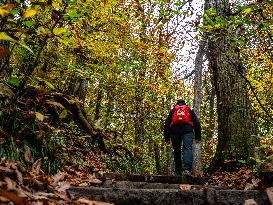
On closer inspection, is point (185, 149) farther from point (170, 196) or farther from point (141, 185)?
point (170, 196)

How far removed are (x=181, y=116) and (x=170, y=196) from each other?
4.33 meters

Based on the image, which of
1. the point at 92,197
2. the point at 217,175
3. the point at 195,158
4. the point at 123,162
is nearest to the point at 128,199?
the point at 92,197

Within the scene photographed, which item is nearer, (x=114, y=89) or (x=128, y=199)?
(x=128, y=199)

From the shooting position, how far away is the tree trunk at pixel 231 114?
657 cm

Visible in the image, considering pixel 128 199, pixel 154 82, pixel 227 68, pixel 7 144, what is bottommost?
pixel 128 199

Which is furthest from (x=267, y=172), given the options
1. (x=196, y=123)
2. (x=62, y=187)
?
(x=196, y=123)

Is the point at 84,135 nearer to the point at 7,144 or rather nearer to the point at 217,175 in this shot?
the point at 217,175

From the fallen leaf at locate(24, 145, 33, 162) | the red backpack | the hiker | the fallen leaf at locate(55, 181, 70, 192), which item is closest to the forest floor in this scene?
the fallen leaf at locate(55, 181, 70, 192)

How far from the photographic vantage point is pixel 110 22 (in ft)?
40.1

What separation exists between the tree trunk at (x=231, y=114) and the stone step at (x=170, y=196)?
358 centimetres

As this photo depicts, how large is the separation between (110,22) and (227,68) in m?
6.06

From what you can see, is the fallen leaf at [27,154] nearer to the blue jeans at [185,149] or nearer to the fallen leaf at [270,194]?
the fallen leaf at [270,194]

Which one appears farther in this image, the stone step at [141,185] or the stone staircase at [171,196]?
the stone step at [141,185]

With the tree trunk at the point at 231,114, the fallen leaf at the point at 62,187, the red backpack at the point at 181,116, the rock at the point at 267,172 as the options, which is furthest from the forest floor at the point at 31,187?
the red backpack at the point at 181,116
